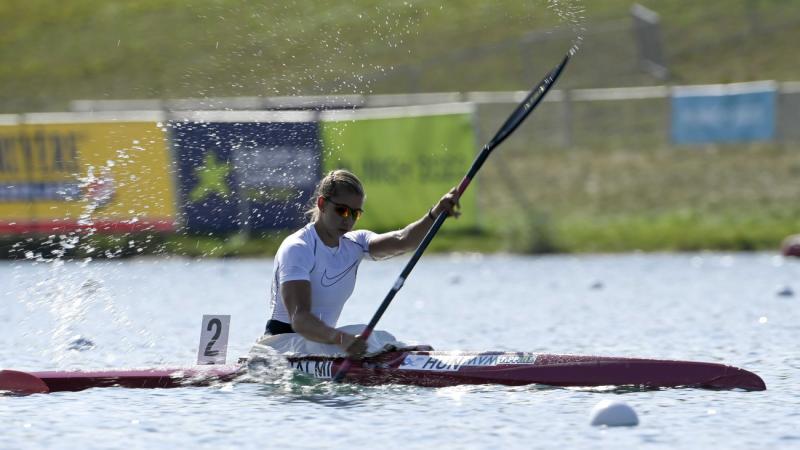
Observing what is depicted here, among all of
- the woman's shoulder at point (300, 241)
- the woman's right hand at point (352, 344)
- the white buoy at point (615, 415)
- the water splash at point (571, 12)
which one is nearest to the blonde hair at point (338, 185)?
the woman's shoulder at point (300, 241)

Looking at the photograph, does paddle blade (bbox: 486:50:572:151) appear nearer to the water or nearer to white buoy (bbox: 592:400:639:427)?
the water

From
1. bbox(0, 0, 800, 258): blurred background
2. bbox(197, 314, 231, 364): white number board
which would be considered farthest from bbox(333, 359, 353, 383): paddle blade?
bbox(0, 0, 800, 258): blurred background

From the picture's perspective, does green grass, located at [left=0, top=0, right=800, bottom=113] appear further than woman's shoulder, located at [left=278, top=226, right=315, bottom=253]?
Yes

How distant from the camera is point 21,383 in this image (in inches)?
355

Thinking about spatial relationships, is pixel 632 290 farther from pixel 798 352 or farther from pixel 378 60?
pixel 378 60

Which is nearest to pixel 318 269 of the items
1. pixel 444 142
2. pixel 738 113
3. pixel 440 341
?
pixel 440 341

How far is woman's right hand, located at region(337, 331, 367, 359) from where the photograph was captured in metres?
8.61

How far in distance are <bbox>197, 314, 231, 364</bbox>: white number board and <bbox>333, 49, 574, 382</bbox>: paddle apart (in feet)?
3.33

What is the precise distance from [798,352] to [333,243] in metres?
3.80

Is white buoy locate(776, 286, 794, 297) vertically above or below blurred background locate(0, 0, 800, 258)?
below

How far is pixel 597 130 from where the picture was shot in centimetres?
2883

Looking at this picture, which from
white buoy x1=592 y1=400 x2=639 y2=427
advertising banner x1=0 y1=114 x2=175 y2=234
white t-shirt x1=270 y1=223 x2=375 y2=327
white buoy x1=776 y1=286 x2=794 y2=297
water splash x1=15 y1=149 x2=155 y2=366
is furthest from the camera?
advertising banner x1=0 y1=114 x2=175 y2=234

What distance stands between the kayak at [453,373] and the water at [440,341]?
0.28 feet

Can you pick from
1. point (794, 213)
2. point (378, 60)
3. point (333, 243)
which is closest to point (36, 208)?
point (794, 213)
